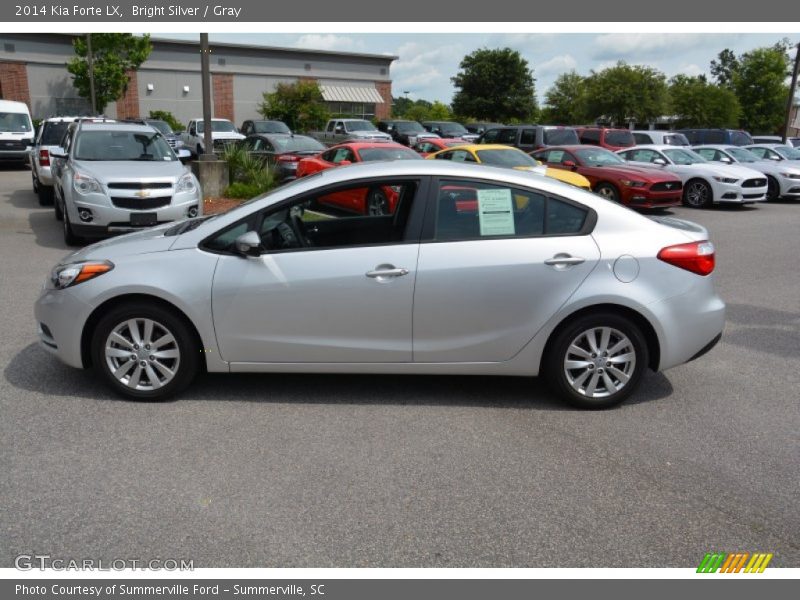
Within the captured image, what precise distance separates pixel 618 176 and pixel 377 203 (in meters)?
11.8

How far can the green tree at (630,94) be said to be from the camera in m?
46.1

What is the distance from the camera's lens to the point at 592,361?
4.89m

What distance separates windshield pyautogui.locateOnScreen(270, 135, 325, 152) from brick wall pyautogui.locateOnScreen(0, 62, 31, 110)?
107 feet

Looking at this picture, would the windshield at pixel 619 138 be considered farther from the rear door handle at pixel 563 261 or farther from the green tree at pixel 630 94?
the green tree at pixel 630 94

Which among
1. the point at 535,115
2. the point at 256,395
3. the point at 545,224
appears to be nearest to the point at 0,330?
the point at 256,395

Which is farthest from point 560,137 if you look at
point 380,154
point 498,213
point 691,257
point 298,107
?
point 298,107

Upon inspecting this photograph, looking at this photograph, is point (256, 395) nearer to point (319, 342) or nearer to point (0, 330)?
point (319, 342)

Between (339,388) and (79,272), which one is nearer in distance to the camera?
(79,272)

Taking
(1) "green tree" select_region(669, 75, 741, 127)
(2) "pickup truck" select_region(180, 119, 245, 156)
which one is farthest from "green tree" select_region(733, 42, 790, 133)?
(2) "pickup truck" select_region(180, 119, 245, 156)

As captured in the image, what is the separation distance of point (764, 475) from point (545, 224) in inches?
79.8

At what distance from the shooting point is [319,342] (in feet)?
15.9

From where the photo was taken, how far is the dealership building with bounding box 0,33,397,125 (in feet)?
144

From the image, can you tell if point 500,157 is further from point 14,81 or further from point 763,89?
point 763,89

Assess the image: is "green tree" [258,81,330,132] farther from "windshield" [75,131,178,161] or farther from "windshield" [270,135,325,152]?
"windshield" [75,131,178,161]
